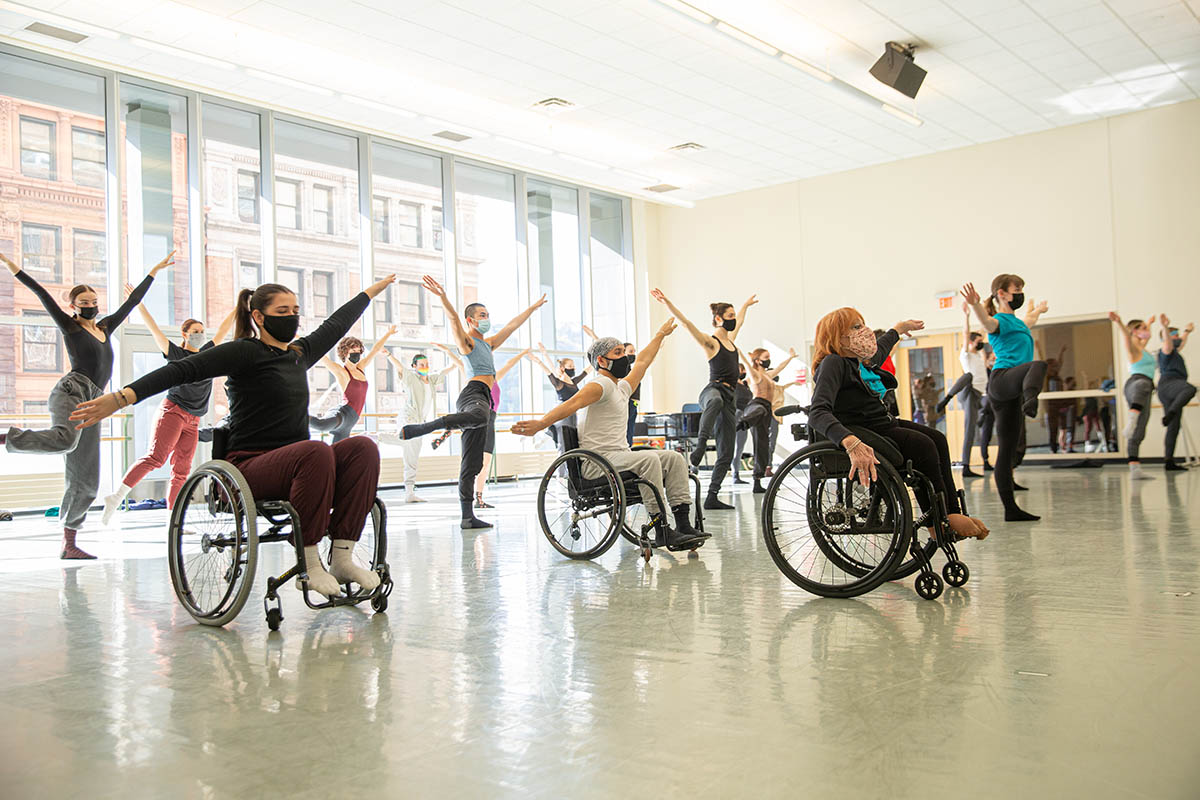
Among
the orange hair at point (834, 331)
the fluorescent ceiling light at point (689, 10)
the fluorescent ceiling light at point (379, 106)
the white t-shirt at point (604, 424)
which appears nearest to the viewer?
the orange hair at point (834, 331)

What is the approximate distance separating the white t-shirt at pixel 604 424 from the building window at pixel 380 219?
805cm

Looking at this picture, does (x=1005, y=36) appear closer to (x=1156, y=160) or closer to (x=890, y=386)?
(x=1156, y=160)

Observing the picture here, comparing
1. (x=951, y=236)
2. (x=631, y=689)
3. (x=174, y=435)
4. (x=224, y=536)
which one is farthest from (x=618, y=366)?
(x=951, y=236)

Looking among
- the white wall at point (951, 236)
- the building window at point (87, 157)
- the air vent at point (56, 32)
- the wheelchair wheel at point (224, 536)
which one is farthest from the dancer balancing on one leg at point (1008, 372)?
the building window at point (87, 157)

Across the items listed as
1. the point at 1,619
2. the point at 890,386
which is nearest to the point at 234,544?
the point at 1,619

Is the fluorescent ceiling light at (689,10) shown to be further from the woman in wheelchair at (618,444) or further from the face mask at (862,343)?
the face mask at (862,343)

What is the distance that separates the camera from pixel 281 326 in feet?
10.6

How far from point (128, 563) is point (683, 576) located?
9.48 ft

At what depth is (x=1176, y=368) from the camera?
9.43 m

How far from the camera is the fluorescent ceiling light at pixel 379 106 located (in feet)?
31.0

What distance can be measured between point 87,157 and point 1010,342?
337 inches

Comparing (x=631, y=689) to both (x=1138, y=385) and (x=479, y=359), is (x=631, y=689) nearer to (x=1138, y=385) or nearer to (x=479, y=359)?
(x=479, y=359)

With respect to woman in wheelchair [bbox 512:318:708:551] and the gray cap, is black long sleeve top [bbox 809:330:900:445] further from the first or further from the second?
the gray cap

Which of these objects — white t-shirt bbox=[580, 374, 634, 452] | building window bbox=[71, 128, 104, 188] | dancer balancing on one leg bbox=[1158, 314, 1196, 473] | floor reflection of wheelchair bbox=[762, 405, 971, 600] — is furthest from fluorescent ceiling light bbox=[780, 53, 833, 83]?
building window bbox=[71, 128, 104, 188]
